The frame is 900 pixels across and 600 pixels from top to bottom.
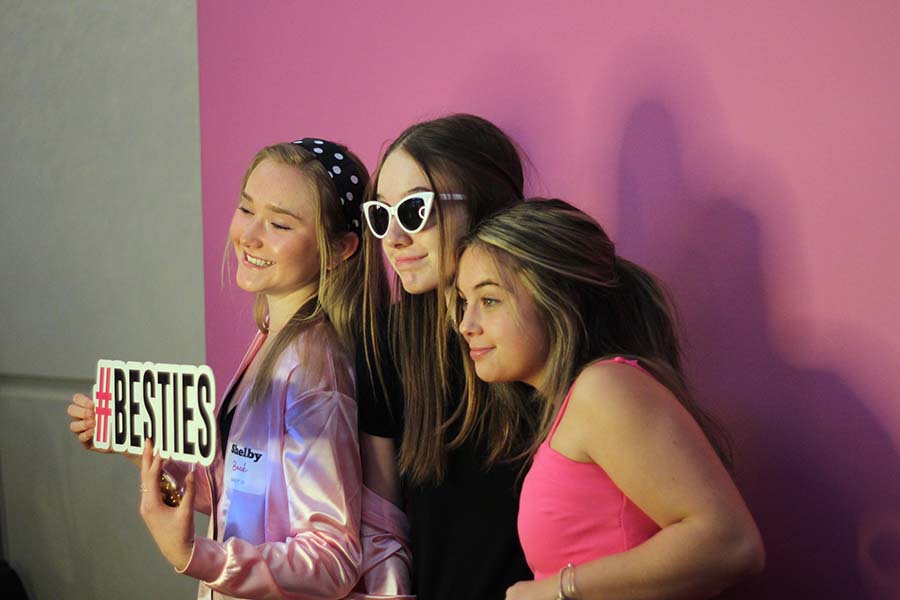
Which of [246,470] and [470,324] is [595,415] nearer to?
[470,324]

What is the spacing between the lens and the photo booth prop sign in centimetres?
160

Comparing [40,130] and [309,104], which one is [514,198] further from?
[40,130]

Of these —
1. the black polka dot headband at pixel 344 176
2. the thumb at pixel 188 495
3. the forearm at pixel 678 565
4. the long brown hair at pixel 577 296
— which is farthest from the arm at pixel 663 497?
the black polka dot headband at pixel 344 176

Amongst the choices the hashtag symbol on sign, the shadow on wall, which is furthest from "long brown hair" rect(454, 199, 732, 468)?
the hashtag symbol on sign

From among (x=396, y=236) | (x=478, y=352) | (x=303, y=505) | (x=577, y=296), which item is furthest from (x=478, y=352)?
(x=303, y=505)

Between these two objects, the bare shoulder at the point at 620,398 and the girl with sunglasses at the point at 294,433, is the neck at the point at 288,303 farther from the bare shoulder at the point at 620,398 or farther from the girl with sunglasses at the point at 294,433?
the bare shoulder at the point at 620,398

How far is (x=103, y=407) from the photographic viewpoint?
1.75 meters

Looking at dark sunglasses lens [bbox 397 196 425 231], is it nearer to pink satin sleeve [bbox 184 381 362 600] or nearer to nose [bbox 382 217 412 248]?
nose [bbox 382 217 412 248]

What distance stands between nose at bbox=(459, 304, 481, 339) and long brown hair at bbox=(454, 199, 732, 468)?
77 mm

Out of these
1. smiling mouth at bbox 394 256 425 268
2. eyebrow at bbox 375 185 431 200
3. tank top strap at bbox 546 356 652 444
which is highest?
eyebrow at bbox 375 185 431 200

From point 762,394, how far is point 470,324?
0.57 metres

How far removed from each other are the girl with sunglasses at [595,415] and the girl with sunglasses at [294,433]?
26 cm

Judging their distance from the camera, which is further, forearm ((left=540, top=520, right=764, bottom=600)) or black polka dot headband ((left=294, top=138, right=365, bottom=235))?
black polka dot headband ((left=294, top=138, right=365, bottom=235))

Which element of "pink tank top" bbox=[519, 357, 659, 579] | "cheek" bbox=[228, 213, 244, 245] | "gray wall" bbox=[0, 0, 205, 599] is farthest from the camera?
"gray wall" bbox=[0, 0, 205, 599]
